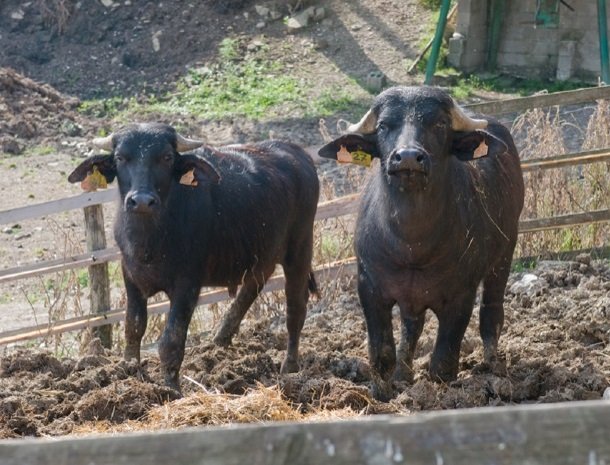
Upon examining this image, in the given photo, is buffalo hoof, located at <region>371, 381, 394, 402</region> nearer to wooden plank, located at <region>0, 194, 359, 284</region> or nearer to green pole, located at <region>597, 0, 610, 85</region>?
wooden plank, located at <region>0, 194, 359, 284</region>

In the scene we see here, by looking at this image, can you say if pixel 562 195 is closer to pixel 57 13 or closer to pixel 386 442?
pixel 386 442

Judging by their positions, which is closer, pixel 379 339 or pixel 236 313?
pixel 379 339

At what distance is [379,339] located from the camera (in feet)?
25.0

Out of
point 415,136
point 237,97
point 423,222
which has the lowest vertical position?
point 237,97

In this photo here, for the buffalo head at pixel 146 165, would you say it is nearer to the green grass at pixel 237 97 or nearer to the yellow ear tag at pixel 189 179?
the yellow ear tag at pixel 189 179

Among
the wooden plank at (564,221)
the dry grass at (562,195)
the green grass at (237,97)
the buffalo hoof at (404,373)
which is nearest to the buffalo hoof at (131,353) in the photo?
the buffalo hoof at (404,373)

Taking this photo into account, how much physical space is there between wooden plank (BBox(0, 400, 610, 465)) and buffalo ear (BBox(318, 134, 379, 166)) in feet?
16.6

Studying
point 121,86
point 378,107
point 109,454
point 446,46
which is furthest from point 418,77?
point 109,454

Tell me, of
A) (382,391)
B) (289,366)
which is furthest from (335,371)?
(382,391)

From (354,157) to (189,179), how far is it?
138cm

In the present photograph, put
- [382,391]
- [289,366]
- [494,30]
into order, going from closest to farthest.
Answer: [382,391] → [289,366] → [494,30]

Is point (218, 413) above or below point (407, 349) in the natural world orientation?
above

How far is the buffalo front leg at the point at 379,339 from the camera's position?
7.59 m

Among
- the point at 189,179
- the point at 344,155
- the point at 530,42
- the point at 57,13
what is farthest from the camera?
the point at 57,13
